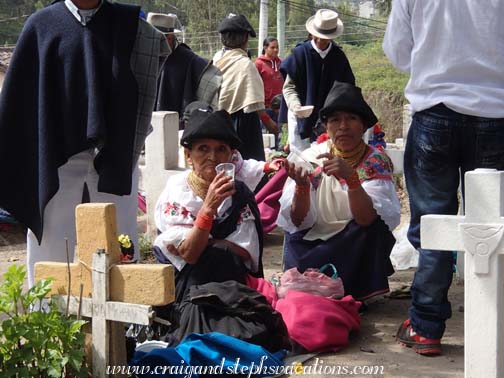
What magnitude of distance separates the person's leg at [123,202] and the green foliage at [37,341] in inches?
42.0

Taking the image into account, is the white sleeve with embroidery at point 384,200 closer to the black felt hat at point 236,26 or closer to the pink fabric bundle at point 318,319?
the pink fabric bundle at point 318,319

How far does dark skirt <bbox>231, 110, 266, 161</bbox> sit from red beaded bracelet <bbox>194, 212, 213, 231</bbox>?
3396mm

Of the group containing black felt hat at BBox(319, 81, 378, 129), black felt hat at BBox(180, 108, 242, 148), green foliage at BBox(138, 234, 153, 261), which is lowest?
green foliage at BBox(138, 234, 153, 261)

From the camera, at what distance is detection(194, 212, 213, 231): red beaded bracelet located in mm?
4344

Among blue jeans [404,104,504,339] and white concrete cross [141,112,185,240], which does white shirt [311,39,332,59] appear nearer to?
white concrete cross [141,112,185,240]

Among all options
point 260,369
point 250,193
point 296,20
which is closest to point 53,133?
point 250,193

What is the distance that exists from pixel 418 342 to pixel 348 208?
1048 mm

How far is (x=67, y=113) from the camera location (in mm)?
4164

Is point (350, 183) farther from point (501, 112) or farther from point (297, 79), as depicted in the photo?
point (297, 79)

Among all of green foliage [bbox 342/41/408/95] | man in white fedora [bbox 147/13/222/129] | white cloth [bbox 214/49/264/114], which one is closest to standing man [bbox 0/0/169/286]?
man in white fedora [bbox 147/13/222/129]

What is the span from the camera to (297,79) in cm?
772

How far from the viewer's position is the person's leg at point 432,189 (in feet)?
13.0

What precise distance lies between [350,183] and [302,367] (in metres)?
1.15

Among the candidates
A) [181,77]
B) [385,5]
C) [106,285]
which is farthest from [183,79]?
[385,5]
